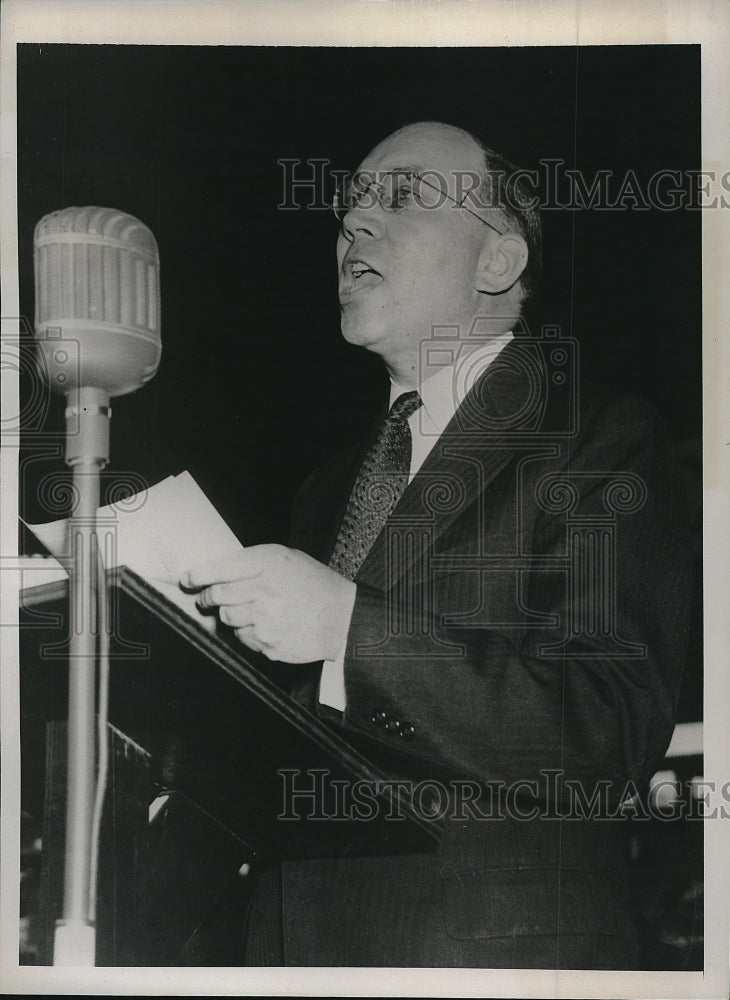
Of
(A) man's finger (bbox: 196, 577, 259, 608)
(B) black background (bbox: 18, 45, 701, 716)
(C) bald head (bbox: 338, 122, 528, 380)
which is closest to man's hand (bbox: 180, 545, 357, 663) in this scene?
(A) man's finger (bbox: 196, 577, 259, 608)

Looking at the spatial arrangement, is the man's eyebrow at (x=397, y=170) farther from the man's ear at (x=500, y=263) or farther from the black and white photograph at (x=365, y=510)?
the man's ear at (x=500, y=263)

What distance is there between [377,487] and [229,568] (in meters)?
0.37

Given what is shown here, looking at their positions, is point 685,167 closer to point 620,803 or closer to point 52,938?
point 620,803

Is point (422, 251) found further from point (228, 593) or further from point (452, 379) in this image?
point (228, 593)

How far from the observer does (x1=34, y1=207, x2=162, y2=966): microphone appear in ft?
7.55

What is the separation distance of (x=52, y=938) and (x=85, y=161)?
67.9 inches

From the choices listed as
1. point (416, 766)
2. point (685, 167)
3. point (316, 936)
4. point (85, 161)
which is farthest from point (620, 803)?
point (85, 161)

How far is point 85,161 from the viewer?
241 centimetres

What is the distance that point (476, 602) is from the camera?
2264 mm

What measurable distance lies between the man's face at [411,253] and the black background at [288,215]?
0.04 meters

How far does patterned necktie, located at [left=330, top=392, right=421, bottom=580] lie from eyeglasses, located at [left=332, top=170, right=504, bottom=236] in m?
0.42

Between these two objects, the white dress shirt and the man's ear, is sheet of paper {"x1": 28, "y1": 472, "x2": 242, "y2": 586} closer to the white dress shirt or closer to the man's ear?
the white dress shirt

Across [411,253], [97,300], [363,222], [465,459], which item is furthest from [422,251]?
[97,300]

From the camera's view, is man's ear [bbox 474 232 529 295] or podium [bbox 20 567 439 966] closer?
podium [bbox 20 567 439 966]
